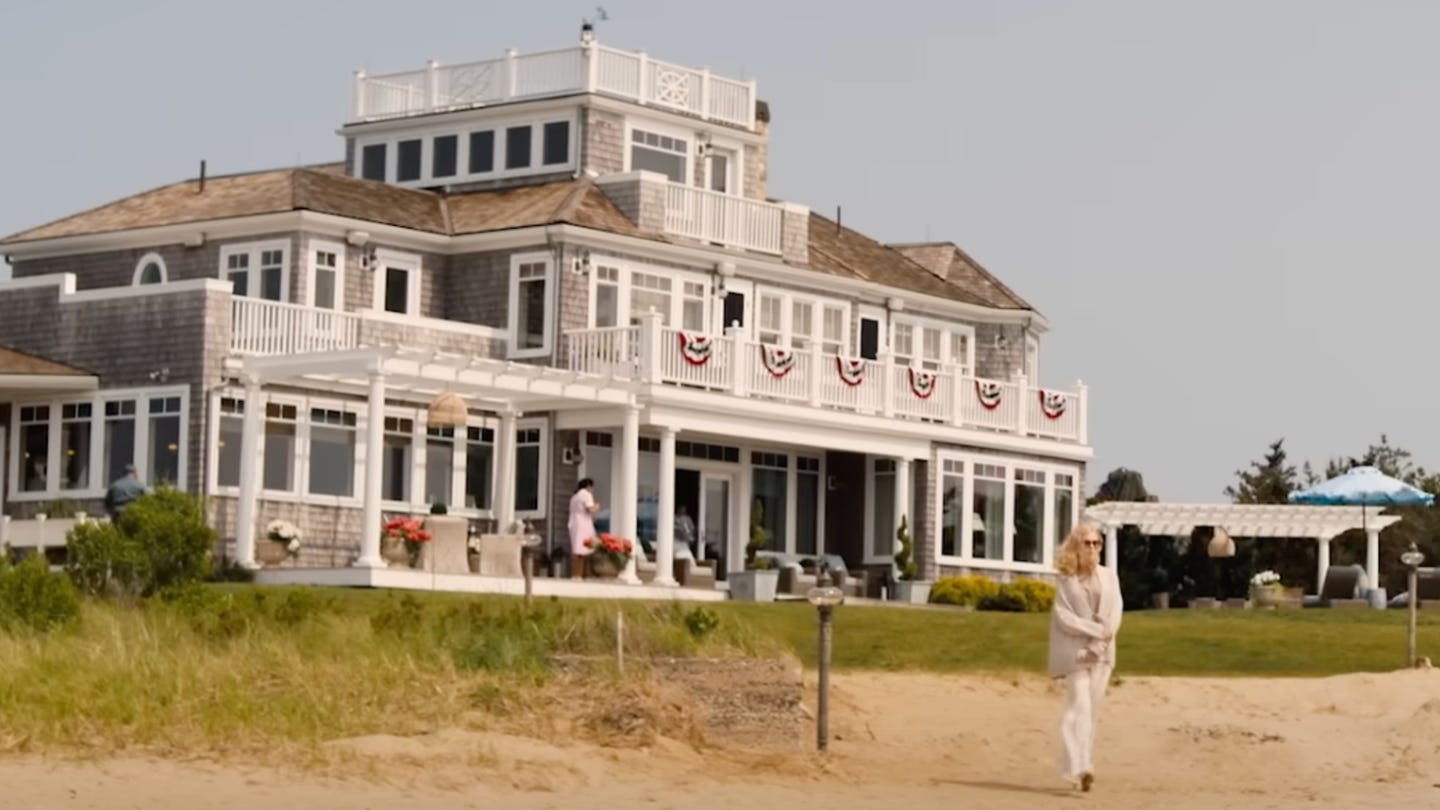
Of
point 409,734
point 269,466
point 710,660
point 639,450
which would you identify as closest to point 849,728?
point 710,660

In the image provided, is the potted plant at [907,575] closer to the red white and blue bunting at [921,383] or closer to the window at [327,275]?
the red white and blue bunting at [921,383]

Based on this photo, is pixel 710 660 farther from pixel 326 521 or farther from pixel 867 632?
pixel 326 521

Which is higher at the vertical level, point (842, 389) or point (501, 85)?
point (501, 85)

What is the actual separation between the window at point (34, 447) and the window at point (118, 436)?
1165 mm

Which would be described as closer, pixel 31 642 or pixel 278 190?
pixel 31 642

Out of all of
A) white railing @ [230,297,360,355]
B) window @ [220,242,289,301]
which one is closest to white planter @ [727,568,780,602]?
white railing @ [230,297,360,355]

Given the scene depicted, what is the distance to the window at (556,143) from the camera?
166ft

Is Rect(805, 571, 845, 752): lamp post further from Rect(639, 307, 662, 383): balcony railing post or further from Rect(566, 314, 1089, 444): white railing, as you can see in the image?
Rect(566, 314, 1089, 444): white railing

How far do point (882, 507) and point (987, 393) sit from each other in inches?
99.2

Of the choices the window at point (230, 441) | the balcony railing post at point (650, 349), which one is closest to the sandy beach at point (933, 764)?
the window at point (230, 441)

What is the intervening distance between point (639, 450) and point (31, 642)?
22.5m

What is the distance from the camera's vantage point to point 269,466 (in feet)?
143

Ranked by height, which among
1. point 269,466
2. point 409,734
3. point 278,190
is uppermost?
point 278,190

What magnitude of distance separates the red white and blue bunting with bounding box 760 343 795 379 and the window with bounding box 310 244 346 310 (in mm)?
6156
